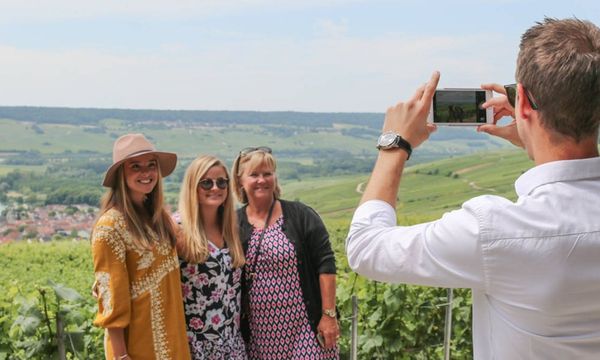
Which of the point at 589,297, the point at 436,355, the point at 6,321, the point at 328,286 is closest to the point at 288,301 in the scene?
the point at 328,286

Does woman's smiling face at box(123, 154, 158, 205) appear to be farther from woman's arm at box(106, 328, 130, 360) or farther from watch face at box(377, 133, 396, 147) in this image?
watch face at box(377, 133, 396, 147)

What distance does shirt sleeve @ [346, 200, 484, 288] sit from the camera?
110 cm

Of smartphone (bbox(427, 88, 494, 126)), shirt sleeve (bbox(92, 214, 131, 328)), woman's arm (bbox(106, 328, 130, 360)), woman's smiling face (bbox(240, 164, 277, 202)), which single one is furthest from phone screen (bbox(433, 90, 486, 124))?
woman's smiling face (bbox(240, 164, 277, 202))

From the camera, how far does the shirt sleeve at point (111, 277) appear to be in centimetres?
272

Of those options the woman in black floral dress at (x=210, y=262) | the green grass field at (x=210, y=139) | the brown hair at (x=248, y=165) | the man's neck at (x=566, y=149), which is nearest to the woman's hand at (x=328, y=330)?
the woman in black floral dress at (x=210, y=262)

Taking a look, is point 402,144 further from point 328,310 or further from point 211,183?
point 328,310

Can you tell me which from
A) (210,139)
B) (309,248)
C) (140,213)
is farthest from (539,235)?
(210,139)

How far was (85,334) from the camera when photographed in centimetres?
352

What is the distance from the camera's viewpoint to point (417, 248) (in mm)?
1140

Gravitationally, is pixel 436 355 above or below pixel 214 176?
below

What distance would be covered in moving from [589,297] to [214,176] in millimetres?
2346

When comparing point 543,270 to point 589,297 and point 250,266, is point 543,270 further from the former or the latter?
point 250,266

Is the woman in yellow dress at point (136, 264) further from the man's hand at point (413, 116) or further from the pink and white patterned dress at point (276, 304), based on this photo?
the man's hand at point (413, 116)

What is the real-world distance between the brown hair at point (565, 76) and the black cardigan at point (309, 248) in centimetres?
229
